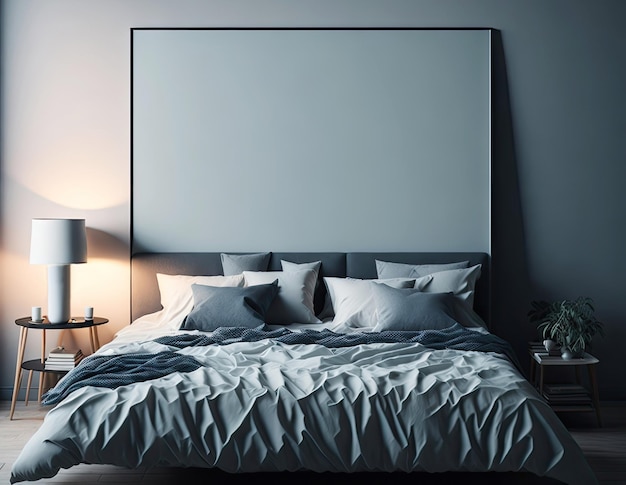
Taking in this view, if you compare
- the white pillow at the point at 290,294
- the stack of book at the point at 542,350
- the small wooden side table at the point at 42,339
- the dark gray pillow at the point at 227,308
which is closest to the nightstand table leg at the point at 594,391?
the stack of book at the point at 542,350

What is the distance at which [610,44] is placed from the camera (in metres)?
5.41

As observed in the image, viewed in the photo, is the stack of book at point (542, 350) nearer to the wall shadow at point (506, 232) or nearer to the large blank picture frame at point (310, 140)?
the wall shadow at point (506, 232)

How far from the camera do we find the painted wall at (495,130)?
214 inches

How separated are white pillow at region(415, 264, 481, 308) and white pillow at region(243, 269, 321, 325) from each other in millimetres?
757

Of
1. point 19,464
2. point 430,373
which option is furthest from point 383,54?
point 19,464

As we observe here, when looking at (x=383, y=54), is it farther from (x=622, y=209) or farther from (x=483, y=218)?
(x=622, y=209)

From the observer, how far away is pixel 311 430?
323 cm

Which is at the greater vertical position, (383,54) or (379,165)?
(383,54)

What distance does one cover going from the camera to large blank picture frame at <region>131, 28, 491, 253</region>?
5449 mm

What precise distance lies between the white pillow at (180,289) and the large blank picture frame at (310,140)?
35 centimetres

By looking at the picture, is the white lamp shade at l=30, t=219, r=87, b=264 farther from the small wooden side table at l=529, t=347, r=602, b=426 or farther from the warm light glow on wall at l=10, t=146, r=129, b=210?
the small wooden side table at l=529, t=347, r=602, b=426

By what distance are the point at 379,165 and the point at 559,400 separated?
2084 millimetres

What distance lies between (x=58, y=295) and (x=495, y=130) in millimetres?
3382

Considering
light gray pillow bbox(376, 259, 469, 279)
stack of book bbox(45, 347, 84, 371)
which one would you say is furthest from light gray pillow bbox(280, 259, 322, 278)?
stack of book bbox(45, 347, 84, 371)
